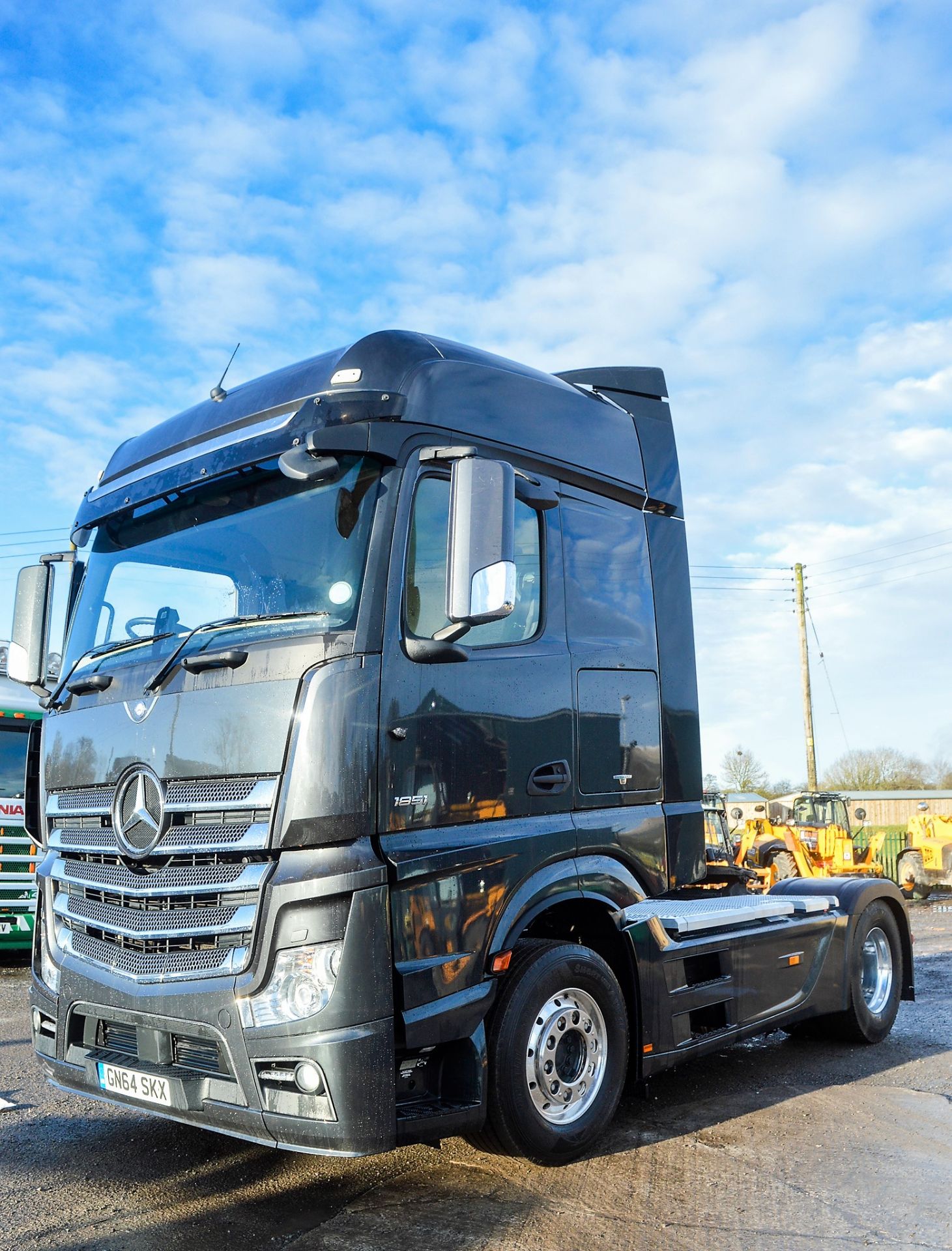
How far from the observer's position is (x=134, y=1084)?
13.3 ft

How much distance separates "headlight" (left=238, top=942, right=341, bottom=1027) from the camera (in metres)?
3.64

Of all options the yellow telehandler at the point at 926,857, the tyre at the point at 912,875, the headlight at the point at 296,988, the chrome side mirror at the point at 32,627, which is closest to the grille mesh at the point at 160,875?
the headlight at the point at 296,988

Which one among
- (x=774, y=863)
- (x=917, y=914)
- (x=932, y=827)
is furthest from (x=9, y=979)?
(x=932, y=827)

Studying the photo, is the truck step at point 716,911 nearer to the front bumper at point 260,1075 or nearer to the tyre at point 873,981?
the tyre at point 873,981

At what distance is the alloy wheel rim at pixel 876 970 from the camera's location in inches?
281

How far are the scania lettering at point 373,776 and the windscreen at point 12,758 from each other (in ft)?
20.2

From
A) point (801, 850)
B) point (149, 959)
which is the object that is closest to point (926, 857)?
point (801, 850)

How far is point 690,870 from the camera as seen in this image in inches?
215

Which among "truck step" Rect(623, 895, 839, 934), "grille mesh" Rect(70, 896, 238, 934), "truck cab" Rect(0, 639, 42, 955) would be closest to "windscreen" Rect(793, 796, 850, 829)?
"truck cab" Rect(0, 639, 42, 955)

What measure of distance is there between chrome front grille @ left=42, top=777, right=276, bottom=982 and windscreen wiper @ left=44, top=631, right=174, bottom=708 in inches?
24.8

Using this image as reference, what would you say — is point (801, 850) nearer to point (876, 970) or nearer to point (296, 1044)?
point (876, 970)

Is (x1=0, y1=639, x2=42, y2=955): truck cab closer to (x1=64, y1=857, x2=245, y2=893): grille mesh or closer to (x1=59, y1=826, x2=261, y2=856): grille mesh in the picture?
(x1=64, y1=857, x2=245, y2=893): grille mesh

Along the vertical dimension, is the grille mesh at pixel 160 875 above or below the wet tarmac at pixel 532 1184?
above

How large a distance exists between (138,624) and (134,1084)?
6.12 ft
